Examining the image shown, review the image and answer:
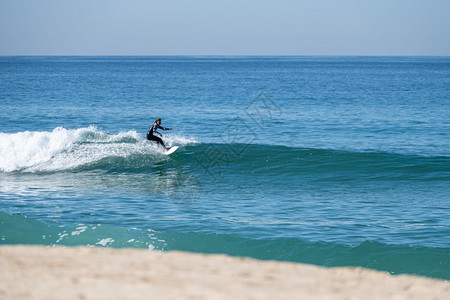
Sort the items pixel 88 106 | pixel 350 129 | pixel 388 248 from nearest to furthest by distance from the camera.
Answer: pixel 388 248
pixel 350 129
pixel 88 106

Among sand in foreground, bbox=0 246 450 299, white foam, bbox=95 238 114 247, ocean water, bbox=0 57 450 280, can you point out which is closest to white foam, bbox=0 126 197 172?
ocean water, bbox=0 57 450 280

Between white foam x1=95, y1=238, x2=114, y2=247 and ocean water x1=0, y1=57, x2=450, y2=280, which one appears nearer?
white foam x1=95, y1=238, x2=114, y2=247

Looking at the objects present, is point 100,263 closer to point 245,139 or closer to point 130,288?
point 130,288

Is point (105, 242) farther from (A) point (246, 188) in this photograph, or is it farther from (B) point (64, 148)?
(B) point (64, 148)

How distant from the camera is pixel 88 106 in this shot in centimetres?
4566

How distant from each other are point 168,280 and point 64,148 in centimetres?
1762

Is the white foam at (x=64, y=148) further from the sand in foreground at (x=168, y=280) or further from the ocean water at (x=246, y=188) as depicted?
the sand in foreground at (x=168, y=280)

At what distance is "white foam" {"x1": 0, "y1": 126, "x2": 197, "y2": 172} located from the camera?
838 inches

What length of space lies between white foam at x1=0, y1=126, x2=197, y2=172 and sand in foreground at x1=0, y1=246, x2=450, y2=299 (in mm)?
12079

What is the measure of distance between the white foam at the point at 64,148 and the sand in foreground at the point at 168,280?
39.6 feet

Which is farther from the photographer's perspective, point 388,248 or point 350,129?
point 350,129

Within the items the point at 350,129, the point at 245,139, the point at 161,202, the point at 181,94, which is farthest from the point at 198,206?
the point at 181,94

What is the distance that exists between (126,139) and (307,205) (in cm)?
1263

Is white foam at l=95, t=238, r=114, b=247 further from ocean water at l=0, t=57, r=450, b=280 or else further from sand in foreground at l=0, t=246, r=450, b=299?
sand in foreground at l=0, t=246, r=450, b=299
